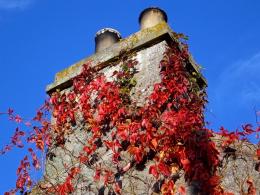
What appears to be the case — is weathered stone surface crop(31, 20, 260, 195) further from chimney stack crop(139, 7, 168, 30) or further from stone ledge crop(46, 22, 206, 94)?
chimney stack crop(139, 7, 168, 30)

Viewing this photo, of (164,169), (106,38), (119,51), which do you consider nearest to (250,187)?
(164,169)

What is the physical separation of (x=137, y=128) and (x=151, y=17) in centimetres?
195

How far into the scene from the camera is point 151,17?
6039mm

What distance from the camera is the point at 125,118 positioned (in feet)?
16.1

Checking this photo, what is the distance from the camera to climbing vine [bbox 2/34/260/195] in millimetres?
4223

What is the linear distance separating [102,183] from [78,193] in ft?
1.01

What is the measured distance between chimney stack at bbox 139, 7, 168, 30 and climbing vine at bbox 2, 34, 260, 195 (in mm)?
737

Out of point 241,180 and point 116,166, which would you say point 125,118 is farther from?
point 241,180

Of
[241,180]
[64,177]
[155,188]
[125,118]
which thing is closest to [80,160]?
[64,177]

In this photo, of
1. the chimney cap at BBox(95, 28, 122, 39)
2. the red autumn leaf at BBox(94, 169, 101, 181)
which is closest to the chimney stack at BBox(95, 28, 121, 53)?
the chimney cap at BBox(95, 28, 122, 39)

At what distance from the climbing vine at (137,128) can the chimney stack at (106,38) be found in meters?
0.50

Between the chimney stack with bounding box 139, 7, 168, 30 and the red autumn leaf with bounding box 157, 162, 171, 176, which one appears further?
the chimney stack with bounding box 139, 7, 168, 30

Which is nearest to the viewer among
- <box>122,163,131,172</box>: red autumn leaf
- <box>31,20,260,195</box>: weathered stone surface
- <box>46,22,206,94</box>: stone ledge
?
<box>31,20,260,195</box>: weathered stone surface

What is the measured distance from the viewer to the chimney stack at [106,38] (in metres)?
6.12
